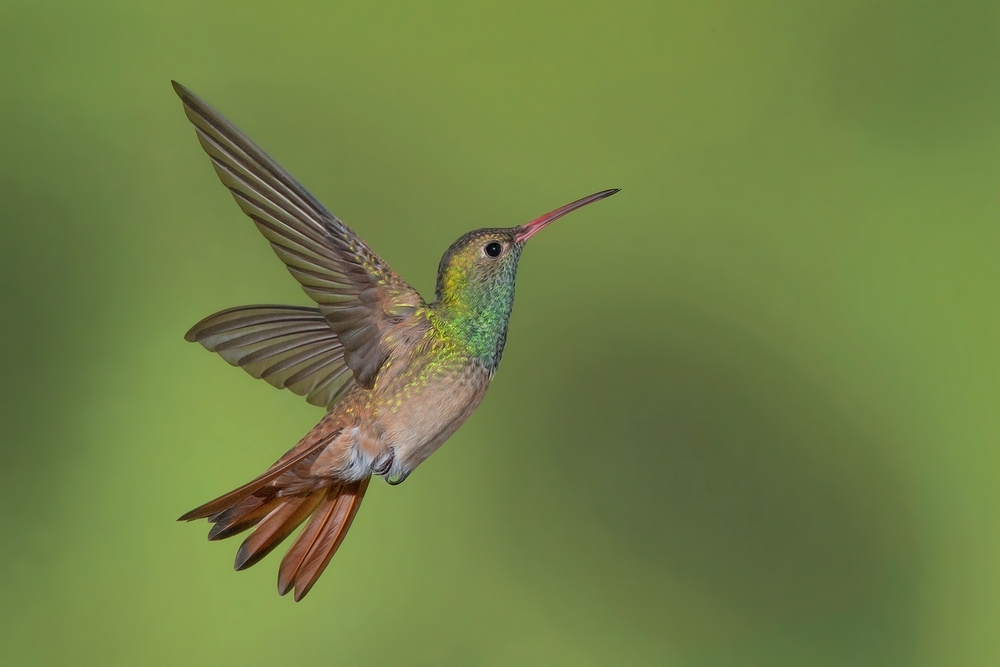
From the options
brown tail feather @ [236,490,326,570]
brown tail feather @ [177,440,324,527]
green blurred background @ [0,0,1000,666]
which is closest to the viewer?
brown tail feather @ [177,440,324,527]

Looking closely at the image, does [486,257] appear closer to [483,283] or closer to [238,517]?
[483,283]

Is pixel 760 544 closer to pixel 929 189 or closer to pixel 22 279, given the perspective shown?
pixel 929 189

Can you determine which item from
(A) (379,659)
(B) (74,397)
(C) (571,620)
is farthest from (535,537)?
(B) (74,397)

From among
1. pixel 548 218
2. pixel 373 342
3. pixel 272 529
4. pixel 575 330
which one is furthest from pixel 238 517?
pixel 575 330

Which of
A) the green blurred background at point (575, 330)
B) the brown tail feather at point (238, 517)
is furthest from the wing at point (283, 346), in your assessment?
the green blurred background at point (575, 330)

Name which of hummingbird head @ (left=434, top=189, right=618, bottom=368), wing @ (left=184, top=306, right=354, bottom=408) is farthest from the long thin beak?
wing @ (left=184, top=306, right=354, bottom=408)

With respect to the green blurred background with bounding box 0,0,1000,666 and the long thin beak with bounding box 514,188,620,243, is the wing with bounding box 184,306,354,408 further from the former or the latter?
the green blurred background with bounding box 0,0,1000,666
